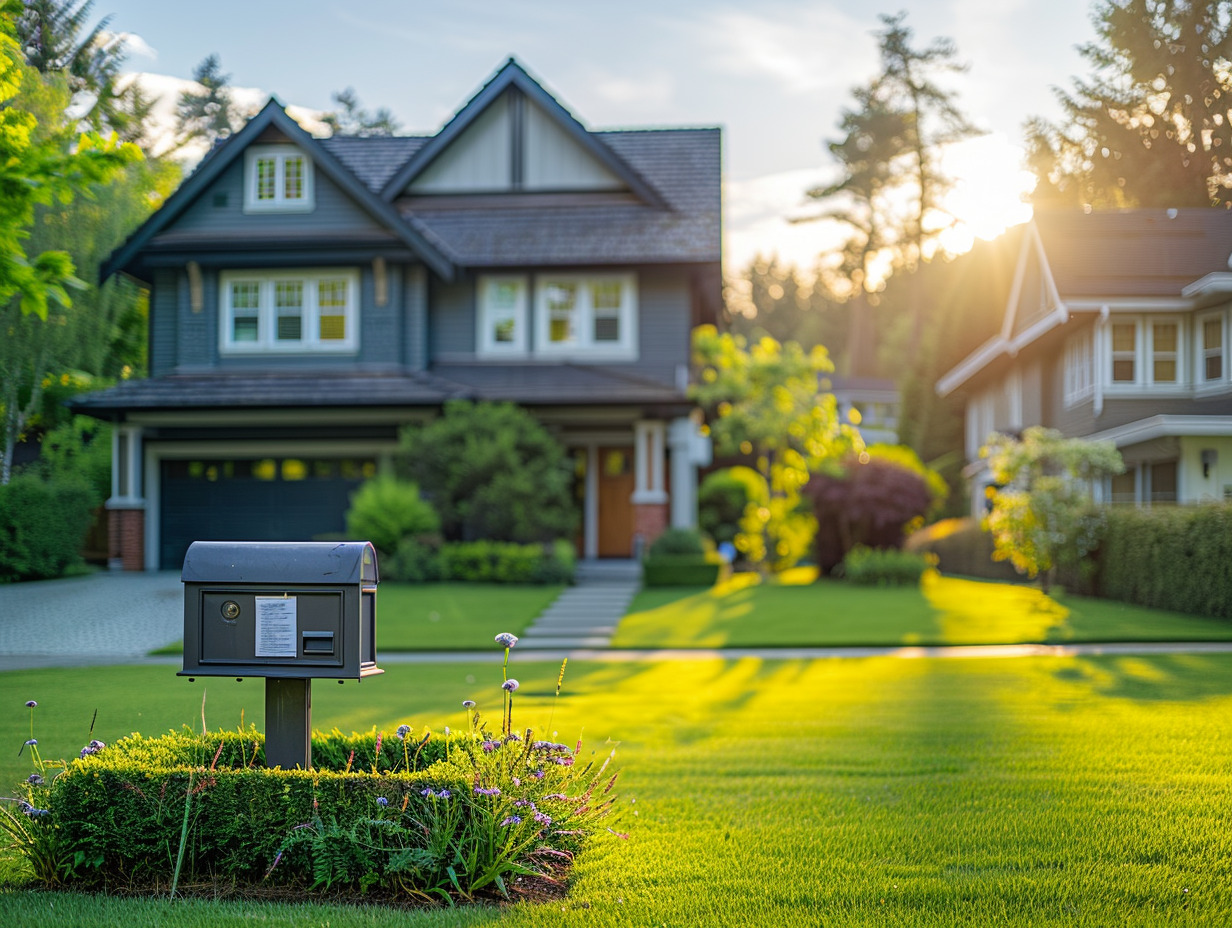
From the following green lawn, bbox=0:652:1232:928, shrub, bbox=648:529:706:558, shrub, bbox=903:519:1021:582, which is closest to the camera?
green lawn, bbox=0:652:1232:928

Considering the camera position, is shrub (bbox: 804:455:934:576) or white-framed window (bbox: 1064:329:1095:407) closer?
shrub (bbox: 804:455:934:576)

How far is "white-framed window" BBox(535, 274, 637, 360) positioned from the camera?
23594mm

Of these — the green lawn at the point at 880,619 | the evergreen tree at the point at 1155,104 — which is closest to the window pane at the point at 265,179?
the green lawn at the point at 880,619

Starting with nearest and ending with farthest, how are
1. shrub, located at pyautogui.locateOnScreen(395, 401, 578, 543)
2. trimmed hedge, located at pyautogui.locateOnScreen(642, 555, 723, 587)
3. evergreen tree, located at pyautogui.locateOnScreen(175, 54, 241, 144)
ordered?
shrub, located at pyautogui.locateOnScreen(395, 401, 578, 543)
trimmed hedge, located at pyautogui.locateOnScreen(642, 555, 723, 587)
evergreen tree, located at pyautogui.locateOnScreen(175, 54, 241, 144)

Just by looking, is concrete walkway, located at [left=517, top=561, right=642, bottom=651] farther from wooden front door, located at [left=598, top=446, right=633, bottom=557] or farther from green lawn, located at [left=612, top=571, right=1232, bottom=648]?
wooden front door, located at [left=598, top=446, right=633, bottom=557]

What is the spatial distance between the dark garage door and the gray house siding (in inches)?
187

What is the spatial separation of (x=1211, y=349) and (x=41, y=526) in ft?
65.0

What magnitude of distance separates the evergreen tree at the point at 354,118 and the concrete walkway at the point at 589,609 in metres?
31.6

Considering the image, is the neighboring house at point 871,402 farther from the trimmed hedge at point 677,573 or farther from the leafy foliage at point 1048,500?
the trimmed hedge at point 677,573

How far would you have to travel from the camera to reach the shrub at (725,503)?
29750 millimetres

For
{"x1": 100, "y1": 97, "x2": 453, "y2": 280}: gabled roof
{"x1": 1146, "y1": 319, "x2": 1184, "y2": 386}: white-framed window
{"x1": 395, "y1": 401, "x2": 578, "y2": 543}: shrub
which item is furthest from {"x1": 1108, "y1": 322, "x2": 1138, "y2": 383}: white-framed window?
{"x1": 100, "y1": 97, "x2": 453, "y2": 280}: gabled roof

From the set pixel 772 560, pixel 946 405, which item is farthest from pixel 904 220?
pixel 772 560

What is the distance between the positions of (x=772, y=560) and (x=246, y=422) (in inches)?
451

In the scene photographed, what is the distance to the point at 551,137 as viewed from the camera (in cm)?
2448
